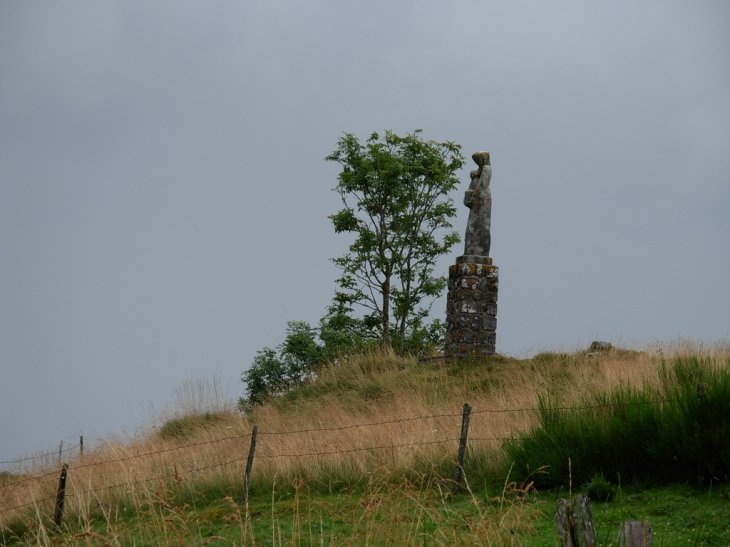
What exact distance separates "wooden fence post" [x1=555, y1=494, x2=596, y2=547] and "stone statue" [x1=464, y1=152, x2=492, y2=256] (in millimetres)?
15665

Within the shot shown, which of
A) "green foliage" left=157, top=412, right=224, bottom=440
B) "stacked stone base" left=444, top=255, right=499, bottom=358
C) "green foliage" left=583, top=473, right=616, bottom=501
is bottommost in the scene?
"green foliage" left=583, top=473, right=616, bottom=501

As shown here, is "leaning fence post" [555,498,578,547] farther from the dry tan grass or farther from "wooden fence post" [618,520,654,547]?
the dry tan grass

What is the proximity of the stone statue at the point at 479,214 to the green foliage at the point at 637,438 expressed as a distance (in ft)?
31.6

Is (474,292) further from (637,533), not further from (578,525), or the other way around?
(637,533)

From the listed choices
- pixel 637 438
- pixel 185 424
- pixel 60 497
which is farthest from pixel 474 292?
pixel 60 497

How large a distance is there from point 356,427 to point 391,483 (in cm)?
371

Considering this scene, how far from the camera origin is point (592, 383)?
13.4 m

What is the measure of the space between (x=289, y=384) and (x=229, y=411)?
2.86 metres

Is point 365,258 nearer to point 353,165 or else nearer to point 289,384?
point 353,165

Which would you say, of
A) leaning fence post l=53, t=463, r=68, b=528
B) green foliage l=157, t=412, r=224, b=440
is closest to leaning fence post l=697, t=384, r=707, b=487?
leaning fence post l=53, t=463, r=68, b=528

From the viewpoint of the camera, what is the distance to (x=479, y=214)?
20.2 meters

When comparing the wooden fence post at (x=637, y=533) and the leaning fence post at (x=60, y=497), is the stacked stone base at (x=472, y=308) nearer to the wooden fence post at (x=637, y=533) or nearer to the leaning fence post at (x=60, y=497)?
the leaning fence post at (x=60, y=497)

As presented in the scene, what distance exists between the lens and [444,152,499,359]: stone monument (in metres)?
19.2

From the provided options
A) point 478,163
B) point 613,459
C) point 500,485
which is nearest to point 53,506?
point 500,485
